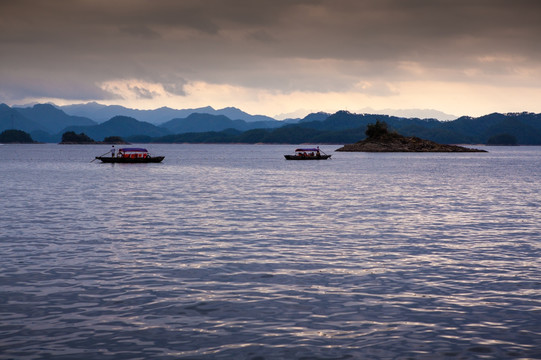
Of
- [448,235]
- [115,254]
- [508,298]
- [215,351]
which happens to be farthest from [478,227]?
[215,351]

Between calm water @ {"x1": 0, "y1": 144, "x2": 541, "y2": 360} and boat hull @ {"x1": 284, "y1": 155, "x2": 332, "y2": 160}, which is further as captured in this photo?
boat hull @ {"x1": 284, "y1": 155, "x2": 332, "y2": 160}

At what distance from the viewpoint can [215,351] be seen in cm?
1245

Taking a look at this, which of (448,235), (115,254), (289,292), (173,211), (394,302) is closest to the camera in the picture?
(394,302)

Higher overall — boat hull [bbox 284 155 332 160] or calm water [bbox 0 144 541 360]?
boat hull [bbox 284 155 332 160]

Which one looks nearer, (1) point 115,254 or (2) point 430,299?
(2) point 430,299

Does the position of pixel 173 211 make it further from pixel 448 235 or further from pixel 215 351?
pixel 215 351

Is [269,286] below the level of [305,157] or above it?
below

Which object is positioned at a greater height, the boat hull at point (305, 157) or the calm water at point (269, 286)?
the boat hull at point (305, 157)

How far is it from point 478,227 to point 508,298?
17.0 metres

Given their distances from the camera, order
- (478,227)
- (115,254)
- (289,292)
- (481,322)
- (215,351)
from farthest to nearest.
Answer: (478,227) → (115,254) → (289,292) → (481,322) → (215,351)

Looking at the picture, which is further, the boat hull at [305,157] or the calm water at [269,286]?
the boat hull at [305,157]

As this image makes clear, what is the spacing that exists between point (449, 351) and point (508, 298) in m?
5.71

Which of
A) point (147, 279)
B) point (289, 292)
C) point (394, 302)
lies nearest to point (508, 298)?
point (394, 302)

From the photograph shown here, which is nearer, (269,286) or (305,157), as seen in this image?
(269,286)
